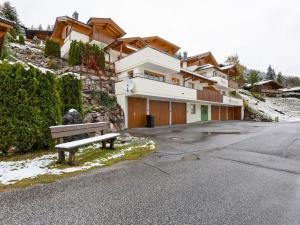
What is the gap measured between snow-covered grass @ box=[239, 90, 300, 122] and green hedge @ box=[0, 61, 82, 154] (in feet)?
110

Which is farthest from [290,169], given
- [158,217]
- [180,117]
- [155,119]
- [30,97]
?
[180,117]

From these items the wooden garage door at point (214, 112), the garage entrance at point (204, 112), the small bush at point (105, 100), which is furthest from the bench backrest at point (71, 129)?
the wooden garage door at point (214, 112)

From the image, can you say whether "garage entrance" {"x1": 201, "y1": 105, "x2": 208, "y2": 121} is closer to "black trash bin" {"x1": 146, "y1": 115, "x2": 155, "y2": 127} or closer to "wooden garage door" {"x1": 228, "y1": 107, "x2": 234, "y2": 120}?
"wooden garage door" {"x1": 228, "y1": 107, "x2": 234, "y2": 120}

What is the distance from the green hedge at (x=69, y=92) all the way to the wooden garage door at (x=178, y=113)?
46.6 ft

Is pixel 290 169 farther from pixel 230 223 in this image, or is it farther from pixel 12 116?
pixel 12 116

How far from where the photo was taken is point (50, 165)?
534 centimetres

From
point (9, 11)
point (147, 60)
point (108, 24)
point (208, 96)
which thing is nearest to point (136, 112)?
point (147, 60)

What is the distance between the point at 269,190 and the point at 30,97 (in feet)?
24.8

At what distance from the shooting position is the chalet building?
17391mm

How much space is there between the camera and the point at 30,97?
684 centimetres

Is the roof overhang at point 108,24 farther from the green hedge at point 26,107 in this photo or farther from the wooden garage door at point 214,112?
the green hedge at point 26,107

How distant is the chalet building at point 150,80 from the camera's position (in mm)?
17391

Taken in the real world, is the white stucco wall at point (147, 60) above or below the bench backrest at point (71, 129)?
above

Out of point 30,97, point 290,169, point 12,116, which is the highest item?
point 30,97
